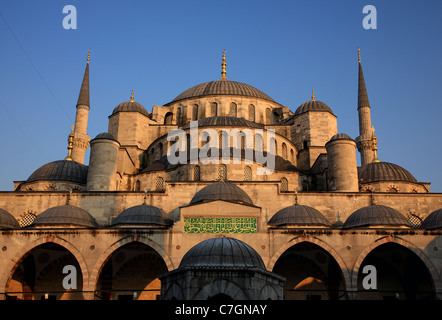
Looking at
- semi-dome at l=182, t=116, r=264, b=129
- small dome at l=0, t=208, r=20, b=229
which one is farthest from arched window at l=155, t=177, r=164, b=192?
small dome at l=0, t=208, r=20, b=229

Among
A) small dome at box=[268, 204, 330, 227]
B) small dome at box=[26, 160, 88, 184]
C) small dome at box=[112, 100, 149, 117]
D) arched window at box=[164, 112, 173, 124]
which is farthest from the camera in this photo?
arched window at box=[164, 112, 173, 124]

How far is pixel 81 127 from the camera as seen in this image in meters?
28.0

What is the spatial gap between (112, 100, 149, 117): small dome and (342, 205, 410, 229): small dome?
47.6ft

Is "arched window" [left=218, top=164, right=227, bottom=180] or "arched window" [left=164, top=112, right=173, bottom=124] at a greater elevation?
"arched window" [left=164, top=112, right=173, bottom=124]

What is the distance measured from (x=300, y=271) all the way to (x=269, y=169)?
493 centimetres

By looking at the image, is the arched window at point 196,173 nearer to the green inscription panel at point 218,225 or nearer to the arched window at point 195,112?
the green inscription panel at point 218,225

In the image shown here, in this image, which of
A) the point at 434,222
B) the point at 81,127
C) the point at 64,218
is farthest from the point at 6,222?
the point at 434,222

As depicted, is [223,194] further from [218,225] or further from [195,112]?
[195,112]

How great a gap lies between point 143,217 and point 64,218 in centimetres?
279

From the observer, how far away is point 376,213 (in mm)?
18094

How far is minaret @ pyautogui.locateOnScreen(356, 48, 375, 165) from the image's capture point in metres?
27.6

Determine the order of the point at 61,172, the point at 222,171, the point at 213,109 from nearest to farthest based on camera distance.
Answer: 1. the point at 222,171
2. the point at 61,172
3. the point at 213,109

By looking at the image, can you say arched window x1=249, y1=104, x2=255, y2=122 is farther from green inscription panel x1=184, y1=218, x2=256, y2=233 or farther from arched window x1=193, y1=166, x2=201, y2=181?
green inscription panel x1=184, y1=218, x2=256, y2=233
